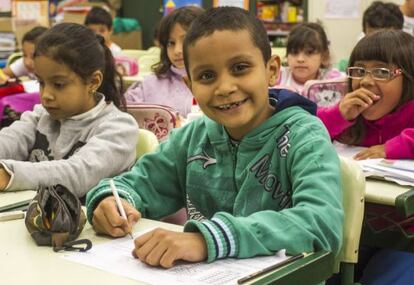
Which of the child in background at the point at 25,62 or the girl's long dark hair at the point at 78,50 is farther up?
the girl's long dark hair at the point at 78,50

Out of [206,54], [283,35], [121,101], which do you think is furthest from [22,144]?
[283,35]

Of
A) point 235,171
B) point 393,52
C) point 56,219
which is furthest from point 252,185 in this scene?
point 393,52

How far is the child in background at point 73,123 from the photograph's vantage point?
6.19 ft

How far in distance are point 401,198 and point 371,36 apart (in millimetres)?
829

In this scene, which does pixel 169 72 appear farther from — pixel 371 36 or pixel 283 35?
pixel 283 35

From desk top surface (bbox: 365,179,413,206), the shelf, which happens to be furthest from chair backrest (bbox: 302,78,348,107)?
the shelf

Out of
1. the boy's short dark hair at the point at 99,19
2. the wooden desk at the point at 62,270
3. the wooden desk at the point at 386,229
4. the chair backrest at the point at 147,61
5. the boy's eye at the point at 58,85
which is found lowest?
the wooden desk at the point at 386,229

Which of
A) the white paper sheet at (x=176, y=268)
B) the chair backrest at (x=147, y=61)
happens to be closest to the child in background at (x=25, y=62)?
the chair backrest at (x=147, y=61)

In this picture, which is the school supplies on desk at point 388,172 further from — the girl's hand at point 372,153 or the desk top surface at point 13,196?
the desk top surface at point 13,196

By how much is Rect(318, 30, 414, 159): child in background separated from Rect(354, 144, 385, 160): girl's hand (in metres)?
0.03

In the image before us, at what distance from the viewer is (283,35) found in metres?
6.95

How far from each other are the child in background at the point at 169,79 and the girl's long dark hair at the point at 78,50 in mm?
1348

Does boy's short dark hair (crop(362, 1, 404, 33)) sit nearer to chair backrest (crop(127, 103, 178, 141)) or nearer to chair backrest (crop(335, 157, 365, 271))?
chair backrest (crop(127, 103, 178, 141))

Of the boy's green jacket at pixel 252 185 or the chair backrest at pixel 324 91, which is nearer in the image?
the boy's green jacket at pixel 252 185
